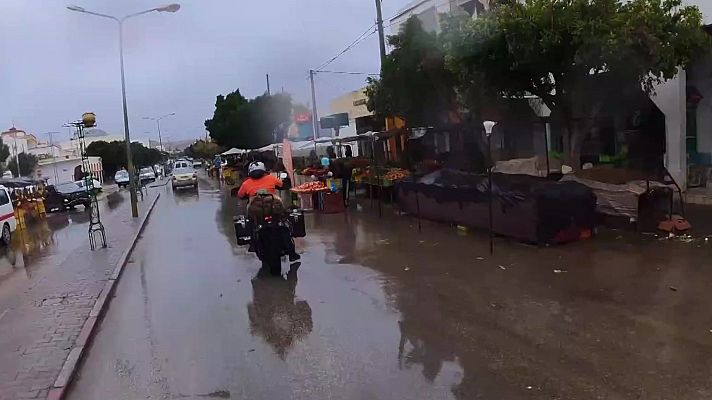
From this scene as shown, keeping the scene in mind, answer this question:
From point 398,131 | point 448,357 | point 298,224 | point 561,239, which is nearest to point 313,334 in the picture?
point 448,357

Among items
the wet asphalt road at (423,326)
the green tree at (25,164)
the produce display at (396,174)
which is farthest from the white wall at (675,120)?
the green tree at (25,164)

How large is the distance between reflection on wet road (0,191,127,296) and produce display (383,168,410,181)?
8.34 metres

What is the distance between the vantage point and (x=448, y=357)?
608 centimetres

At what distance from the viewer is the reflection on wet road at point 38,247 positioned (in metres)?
13.4

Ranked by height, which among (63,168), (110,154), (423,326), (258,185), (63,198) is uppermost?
(110,154)

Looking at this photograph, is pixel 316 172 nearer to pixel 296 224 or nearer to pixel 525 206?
A: pixel 296 224

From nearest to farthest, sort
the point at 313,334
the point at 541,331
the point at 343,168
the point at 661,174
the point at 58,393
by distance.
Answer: the point at 58,393 → the point at 541,331 → the point at 313,334 → the point at 661,174 → the point at 343,168

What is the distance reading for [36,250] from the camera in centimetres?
1722

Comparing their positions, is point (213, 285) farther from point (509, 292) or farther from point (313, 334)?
point (509, 292)

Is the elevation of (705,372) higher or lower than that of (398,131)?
lower

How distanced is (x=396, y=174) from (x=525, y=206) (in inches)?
347

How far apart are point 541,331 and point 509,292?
177 cm

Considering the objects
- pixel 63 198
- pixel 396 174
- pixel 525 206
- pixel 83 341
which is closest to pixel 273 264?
pixel 83 341

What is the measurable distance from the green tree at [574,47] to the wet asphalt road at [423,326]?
2972mm
